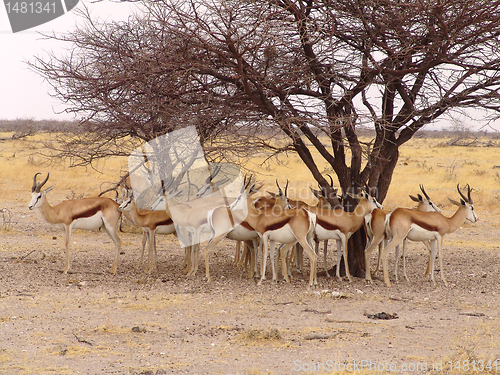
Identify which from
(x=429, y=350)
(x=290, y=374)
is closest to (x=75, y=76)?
(x=290, y=374)

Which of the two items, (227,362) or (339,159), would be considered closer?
(227,362)

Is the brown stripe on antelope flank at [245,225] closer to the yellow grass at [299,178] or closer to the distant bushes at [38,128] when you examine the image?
the distant bushes at [38,128]

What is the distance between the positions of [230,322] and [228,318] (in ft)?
0.61

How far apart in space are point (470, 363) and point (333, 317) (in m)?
2.13

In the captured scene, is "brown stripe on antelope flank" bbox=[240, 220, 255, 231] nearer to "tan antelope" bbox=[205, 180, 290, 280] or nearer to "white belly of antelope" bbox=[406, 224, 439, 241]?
"tan antelope" bbox=[205, 180, 290, 280]

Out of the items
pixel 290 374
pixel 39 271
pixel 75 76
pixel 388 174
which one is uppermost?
Result: pixel 75 76

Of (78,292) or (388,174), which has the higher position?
(388,174)

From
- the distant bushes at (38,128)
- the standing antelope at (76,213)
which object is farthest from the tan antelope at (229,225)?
the distant bushes at (38,128)

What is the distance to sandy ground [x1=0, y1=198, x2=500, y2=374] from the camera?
4922 millimetres

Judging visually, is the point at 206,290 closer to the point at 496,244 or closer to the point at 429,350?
the point at 429,350

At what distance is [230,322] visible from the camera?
6355 mm

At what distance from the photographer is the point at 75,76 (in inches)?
340

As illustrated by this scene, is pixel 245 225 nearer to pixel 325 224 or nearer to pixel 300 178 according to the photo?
pixel 325 224

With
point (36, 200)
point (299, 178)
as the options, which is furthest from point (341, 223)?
point (299, 178)
